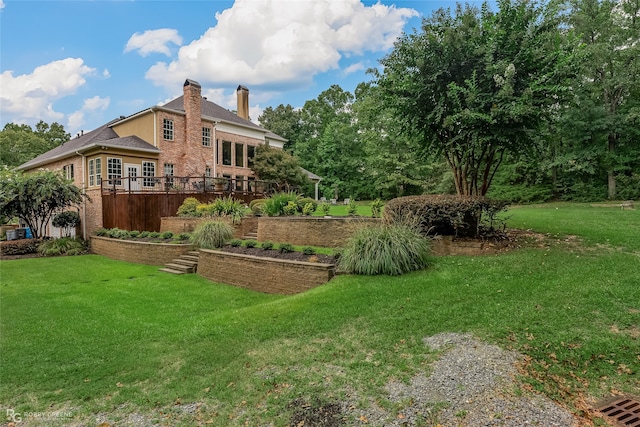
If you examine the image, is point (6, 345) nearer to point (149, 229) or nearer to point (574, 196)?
point (149, 229)

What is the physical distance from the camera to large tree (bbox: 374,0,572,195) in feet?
24.1

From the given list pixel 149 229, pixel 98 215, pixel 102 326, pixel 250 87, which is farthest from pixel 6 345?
pixel 250 87

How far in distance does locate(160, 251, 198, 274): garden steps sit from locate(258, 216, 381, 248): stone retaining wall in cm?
223

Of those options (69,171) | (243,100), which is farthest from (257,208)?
(243,100)

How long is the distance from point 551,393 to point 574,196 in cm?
2416

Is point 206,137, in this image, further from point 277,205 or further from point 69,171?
point 277,205

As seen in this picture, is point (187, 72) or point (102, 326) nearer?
point (102, 326)

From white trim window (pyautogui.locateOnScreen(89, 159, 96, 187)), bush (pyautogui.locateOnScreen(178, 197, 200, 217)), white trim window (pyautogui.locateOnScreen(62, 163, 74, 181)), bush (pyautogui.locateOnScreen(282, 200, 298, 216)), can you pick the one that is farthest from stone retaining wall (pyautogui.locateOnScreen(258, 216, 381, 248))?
white trim window (pyautogui.locateOnScreen(62, 163, 74, 181))

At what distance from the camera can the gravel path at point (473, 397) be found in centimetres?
285

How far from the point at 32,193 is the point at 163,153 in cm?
645

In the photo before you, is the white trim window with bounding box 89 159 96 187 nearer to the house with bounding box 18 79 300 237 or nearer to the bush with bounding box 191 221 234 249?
the house with bounding box 18 79 300 237

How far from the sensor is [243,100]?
28969mm

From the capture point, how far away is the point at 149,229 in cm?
1620

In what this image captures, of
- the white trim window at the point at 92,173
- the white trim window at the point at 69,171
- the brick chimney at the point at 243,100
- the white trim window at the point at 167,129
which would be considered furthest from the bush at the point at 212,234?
the brick chimney at the point at 243,100
